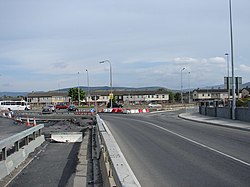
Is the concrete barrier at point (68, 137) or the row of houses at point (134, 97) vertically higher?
the row of houses at point (134, 97)

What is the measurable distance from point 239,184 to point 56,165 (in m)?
6.26

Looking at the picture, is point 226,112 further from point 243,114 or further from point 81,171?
point 81,171

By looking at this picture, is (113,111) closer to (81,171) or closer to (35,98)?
(81,171)

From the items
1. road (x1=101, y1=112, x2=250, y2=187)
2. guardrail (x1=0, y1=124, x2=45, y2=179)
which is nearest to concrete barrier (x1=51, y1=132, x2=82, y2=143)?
guardrail (x1=0, y1=124, x2=45, y2=179)

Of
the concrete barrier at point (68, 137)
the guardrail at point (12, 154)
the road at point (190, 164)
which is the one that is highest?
the guardrail at point (12, 154)

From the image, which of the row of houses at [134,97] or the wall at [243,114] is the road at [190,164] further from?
the row of houses at [134,97]

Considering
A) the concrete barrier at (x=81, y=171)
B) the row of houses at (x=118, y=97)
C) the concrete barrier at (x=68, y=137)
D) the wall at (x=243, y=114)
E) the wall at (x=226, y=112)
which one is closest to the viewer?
the concrete barrier at (x=81, y=171)

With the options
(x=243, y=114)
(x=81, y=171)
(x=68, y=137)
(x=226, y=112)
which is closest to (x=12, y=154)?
(x=81, y=171)

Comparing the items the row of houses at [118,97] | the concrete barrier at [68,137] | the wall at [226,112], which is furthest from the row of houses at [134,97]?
the concrete barrier at [68,137]

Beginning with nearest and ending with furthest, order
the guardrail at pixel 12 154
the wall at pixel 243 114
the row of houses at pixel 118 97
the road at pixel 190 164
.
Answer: the road at pixel 190 164
the guardrail at pixel 12 154
the wall at pixel 243 114
the row of houses at pixel 118 97

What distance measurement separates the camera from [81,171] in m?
11.0

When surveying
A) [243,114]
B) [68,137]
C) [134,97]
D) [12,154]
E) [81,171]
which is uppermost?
[134,97]

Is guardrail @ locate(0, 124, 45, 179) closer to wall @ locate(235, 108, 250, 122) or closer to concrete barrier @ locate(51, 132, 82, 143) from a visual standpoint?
concrete barrier @ locate(51, 132, 82, 143)

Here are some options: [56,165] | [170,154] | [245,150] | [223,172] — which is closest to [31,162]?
[56,165]
